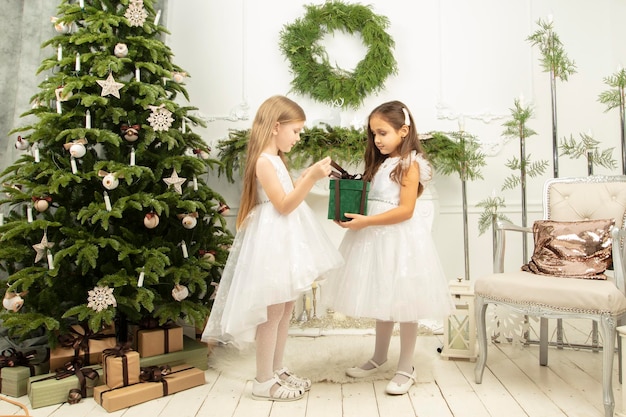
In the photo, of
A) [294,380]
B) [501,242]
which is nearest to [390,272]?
[294,380]

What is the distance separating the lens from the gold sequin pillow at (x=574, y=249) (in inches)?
101

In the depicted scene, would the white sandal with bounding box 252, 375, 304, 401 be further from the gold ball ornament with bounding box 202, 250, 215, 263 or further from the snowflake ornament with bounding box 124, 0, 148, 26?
the snowflake ornament with bounding box 124, 0, 148, 26

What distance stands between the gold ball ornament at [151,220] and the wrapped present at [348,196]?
3.14 feet

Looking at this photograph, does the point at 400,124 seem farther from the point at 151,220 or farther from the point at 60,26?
the point at 60,26

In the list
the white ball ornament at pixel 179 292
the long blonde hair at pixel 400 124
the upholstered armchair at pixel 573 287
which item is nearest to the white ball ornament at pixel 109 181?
the white ball ornament at pixel 179 292

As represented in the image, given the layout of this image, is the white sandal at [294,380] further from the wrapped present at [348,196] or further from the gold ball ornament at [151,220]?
the gold ball ornament at [151,220]

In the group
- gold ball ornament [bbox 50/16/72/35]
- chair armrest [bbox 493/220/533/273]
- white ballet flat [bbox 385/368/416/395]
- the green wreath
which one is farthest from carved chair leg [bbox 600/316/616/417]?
gold ball ornament [bbox 50/16/72/35]

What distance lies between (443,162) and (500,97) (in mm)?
1021

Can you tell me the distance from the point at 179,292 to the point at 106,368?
0.52m

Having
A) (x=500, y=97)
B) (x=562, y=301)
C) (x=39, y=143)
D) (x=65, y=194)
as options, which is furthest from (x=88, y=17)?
(x=500, y=97)

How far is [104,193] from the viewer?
2.74 metres

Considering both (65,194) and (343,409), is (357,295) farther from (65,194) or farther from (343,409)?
(65,194)

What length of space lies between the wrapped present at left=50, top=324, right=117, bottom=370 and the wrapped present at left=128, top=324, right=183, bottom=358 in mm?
139

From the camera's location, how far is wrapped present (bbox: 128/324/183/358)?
111 inches
